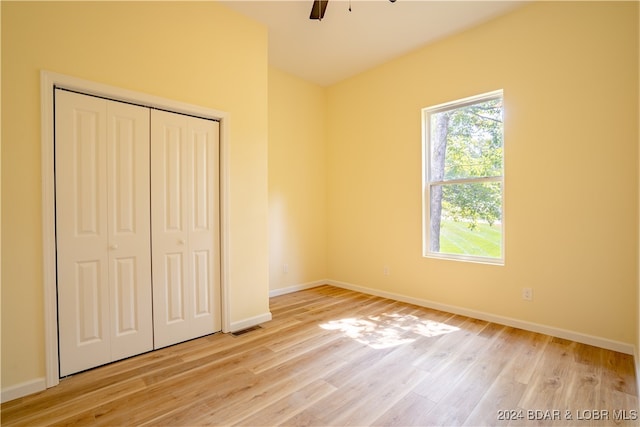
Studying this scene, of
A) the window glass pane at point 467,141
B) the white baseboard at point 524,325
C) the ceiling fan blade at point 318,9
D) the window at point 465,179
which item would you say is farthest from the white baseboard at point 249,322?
the ceiling fan blade at point 318,9

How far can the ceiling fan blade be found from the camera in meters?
2.73

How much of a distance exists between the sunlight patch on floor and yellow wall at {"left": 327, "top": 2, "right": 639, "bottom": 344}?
57cm

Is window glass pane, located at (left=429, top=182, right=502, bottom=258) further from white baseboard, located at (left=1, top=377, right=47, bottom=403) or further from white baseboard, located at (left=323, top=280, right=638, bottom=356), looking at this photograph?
white baseboard, located at (left=1, top=377, right=47, bottom=403)

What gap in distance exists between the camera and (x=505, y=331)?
2922mm

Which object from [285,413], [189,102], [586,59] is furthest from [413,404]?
[586,59]

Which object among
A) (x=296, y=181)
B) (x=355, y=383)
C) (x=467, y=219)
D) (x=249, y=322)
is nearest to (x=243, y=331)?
(x=249, y=322)

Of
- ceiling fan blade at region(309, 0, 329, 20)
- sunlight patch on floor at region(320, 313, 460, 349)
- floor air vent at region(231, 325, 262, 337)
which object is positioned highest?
ceiling fan blade at region(309, 0, 329, 20)

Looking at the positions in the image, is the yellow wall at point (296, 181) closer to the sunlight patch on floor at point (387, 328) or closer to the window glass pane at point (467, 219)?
the sunlight patch on floor at point (387, 328)

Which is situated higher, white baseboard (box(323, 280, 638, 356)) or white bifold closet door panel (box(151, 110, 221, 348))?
white bifold closet door panel (box(151, 110, 221, 348))

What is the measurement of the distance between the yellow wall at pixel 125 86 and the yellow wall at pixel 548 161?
6.10ft

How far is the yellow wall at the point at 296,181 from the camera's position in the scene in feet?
14.1

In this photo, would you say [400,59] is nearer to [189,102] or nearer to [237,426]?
[189,102]

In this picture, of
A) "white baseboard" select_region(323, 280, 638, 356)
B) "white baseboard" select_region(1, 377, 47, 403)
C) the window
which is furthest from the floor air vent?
the window

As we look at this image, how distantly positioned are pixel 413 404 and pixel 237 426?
1027 millimetres
